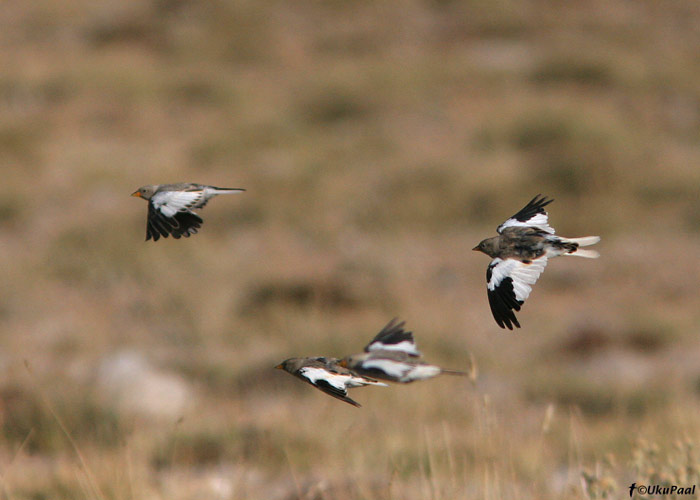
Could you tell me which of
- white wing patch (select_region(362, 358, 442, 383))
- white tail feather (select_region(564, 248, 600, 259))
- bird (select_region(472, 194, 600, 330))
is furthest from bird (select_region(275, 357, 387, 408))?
white tail feather (select_region(564, 248, 600, 259))

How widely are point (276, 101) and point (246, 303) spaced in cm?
883

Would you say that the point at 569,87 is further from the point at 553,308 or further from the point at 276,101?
the point at 553,308

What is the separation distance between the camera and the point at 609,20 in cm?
2081

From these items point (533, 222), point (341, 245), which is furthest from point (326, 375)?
point (341, 245)

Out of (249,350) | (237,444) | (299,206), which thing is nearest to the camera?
(237,444)

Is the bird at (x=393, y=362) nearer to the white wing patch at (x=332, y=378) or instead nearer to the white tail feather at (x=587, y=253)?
the white wing patch at (x=332, y=378)

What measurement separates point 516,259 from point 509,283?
0.05 m

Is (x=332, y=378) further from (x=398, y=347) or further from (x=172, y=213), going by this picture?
(x=172, y=213)

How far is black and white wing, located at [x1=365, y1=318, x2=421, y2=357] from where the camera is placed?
1.19m

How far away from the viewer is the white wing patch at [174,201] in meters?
1.32

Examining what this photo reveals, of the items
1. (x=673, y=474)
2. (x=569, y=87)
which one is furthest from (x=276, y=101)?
(x=673, y=474)

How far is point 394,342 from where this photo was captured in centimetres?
123

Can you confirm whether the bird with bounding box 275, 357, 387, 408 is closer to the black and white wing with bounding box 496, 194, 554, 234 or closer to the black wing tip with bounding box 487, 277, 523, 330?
the black wing tip with bounding box 487, 277, 523, 330

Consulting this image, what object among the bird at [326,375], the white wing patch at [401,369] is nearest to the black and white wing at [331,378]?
the bird at [326,375]
